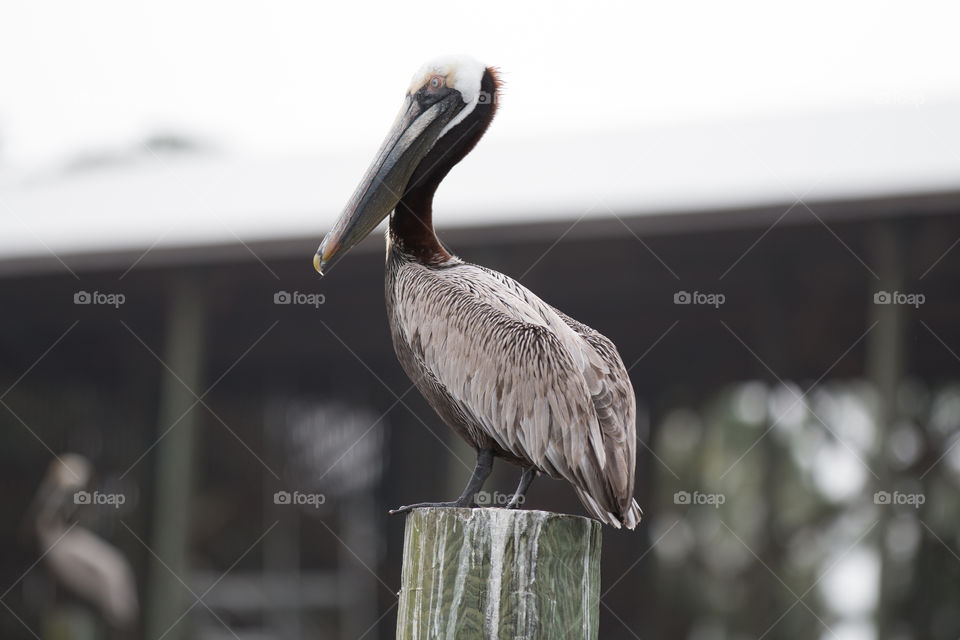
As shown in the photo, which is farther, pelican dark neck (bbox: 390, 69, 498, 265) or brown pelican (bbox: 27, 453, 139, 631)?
brown pelican (bbox: 27, 453, 139, 631)

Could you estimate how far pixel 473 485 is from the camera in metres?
3.35

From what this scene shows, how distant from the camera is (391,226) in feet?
13.0

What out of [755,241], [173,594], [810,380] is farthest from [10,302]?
[810,380]

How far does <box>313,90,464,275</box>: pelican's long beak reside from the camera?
11.8ft

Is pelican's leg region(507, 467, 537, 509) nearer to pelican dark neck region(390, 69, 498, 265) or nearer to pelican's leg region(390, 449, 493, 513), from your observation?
pelican's leg region(390, 449, 493, 513)

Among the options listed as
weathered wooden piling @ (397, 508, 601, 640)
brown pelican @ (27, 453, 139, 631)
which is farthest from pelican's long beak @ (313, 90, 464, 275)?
brown pelican @ (27, 453, 139, 631)

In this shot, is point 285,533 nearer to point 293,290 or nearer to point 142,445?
point 142,445
